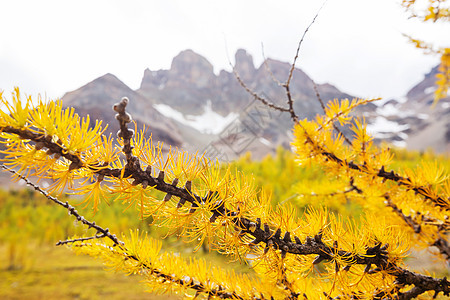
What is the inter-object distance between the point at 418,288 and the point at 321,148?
8.4 inches

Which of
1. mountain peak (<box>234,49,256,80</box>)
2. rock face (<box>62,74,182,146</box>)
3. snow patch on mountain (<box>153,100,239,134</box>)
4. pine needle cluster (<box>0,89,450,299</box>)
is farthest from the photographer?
mountain peak (<box>234,49,256,80</box>)

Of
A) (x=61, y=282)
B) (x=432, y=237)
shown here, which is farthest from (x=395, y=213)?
(x=61, y=282)

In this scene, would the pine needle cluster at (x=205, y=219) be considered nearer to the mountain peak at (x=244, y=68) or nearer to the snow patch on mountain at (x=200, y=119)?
the mountain peak at (x=244, y=68)

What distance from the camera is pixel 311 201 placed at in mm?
506

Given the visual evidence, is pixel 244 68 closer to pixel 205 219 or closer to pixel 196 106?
pixel 196 106

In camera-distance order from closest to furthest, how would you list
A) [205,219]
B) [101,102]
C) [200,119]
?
[205,219]
[101,102]
[200,119]

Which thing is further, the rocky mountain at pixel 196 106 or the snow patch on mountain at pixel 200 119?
the snow patch on mountain at pixel 200 119

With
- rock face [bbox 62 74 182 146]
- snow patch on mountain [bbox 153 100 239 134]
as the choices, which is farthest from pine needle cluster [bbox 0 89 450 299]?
snow patch on mountain [bbox 153 100 239 134]

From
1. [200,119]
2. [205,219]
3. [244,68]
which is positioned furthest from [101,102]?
[244,68]

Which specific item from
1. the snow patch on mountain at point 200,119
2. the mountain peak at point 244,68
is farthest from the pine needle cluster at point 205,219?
the snow patch on mountain at point 200,119

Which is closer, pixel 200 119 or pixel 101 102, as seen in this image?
pixel 101 102

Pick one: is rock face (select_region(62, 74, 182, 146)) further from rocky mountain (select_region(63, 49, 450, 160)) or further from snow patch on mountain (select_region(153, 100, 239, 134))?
snow patch on mountain (select_region(153, 100, 239, 134))

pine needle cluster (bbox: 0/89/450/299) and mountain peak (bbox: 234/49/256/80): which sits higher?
mountain peak (bbox: 234/49/256/80)

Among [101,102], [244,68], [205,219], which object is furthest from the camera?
[244,68]
